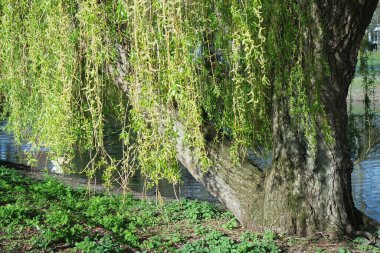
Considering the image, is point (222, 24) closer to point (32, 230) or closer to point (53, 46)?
point (53, 46)

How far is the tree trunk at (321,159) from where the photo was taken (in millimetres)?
5387

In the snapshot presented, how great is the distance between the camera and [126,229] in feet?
19.7

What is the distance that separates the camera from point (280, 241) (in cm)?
559

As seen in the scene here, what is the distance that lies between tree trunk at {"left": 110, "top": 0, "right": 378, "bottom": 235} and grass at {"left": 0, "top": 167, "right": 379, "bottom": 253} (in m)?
0.20

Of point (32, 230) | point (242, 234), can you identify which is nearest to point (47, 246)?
point (32, 230)

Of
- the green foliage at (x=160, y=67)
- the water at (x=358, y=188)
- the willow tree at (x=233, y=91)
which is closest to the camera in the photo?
the green foliage at (x=160, y=67)

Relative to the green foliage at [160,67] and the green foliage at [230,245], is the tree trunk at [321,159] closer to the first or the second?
the green foliage at [160,67]

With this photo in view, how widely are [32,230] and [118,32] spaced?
79.5 inches

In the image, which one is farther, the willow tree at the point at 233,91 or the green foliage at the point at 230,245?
the green foliage at the point at 230,245

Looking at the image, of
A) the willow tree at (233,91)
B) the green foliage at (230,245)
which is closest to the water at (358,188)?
the willow tree at (233,91)

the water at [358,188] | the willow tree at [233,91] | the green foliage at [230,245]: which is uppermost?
the willow tree at [233,91]

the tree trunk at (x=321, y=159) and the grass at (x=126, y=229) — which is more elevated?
the tree trunk at (x=321, y=159)

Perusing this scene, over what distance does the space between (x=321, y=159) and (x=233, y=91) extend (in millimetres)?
949

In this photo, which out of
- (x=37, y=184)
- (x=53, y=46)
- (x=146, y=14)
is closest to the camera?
(x=146, y=14)
